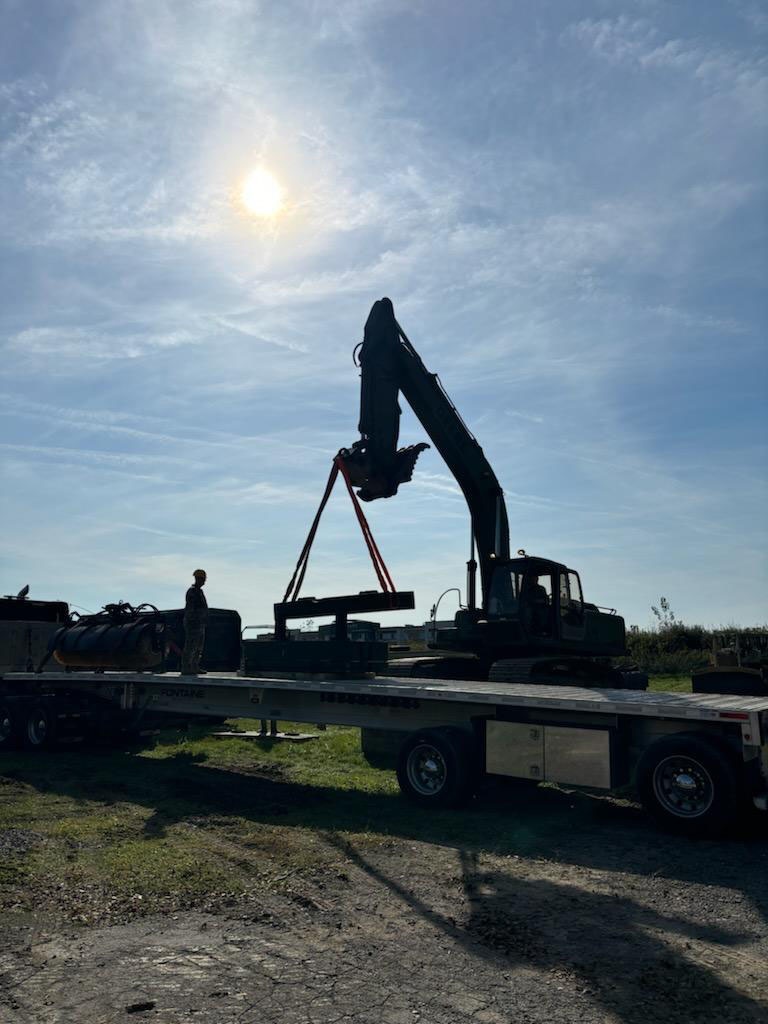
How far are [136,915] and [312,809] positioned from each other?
449 centimetres

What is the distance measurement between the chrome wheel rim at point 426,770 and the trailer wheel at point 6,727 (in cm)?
993

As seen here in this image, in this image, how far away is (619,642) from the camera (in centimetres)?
1720

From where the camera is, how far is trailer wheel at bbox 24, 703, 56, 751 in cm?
1691

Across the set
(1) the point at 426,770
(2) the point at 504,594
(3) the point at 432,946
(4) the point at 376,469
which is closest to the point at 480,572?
(2) the point at 504,594

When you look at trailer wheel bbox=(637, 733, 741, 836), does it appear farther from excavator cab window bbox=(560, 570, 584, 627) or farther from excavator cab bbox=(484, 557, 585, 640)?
excavator cab window bbox=(560, 570, 584, 627)

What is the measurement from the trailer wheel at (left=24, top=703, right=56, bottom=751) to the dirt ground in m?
10.0

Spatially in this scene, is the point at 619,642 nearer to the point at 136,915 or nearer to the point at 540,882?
the point at 540,882

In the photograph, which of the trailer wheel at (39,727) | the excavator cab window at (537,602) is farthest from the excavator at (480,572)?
the trailer wheel at (39,727)

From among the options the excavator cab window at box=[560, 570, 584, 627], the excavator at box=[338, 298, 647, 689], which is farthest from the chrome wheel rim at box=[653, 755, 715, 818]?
the excavator cab window at box=[560, 570, 584, 627]

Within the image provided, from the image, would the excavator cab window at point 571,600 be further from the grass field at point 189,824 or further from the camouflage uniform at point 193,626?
the camouflage uniform at point 193,626

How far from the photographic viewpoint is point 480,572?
57.3 feet

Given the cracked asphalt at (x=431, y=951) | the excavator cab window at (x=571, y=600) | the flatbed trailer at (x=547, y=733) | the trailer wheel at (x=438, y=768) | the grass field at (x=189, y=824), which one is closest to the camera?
the cracked asphalt at (x=431, y=951)

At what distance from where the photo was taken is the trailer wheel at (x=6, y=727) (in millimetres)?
17659

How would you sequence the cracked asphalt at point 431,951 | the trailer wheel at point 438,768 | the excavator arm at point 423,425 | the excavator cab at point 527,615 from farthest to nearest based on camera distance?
the excavator arm at point 423,425 → the excavator cab at point 527,615 → the trailer wheel at point 438,768 → the cracked asphalt at point 431,951
